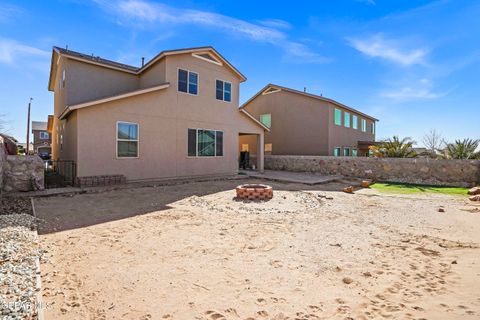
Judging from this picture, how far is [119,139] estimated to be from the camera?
11.8 meters

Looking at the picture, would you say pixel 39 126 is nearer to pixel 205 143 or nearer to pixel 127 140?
pixel 127 140

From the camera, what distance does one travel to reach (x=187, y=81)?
1425 centimetres

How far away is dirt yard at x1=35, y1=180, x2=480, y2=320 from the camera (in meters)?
2.90

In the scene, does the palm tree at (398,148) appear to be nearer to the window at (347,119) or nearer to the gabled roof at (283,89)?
the gabled roof at (283,89)

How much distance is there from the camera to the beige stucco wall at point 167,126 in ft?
36.3

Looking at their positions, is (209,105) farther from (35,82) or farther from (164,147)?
(35,82)

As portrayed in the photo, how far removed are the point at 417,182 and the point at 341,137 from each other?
8795 mm

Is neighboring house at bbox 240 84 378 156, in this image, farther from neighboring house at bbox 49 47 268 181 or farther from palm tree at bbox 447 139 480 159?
palm tree at bbox 447 139 480 159

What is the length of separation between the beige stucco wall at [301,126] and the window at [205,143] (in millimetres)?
8836

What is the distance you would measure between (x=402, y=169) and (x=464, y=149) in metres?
3.49

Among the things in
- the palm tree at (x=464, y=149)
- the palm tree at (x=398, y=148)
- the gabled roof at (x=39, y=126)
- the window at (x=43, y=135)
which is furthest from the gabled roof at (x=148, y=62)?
the gabled roof at (x=39, y=126)

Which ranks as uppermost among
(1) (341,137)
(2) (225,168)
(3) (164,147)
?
(1) (341,137)

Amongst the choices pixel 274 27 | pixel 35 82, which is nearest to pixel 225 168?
pixel 274 27

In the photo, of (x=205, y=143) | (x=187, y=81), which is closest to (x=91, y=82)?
(x=187, y=81)
